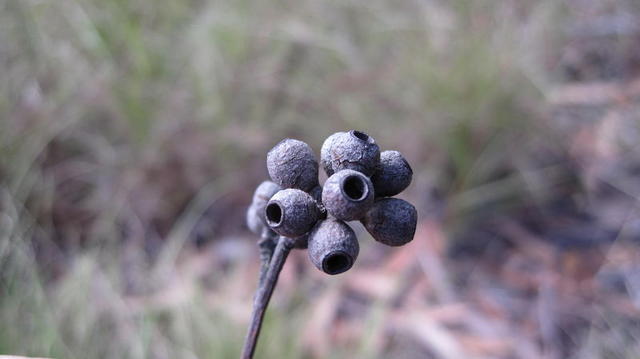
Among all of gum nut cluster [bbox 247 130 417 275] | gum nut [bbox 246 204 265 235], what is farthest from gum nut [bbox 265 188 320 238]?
gum nut [bbox 246 204 265 235]

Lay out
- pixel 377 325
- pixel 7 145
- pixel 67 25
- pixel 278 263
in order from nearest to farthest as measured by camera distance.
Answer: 1. pixel 278 263
2. pixel 377 325
3. pixel 7 145
4. pixel 67 25

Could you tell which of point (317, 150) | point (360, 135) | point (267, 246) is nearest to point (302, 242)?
point (267, 246)

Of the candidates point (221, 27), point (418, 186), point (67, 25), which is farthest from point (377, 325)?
point (67, 25)

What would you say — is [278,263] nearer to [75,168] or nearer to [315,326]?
[315,326]

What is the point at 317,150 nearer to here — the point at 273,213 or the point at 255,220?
the point at 255,220

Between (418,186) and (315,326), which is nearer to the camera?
(315,326)

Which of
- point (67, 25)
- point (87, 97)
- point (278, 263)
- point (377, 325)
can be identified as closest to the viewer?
point (278, 263)

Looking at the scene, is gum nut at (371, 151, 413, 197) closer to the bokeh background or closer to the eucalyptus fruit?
the eucalyptus fruit
